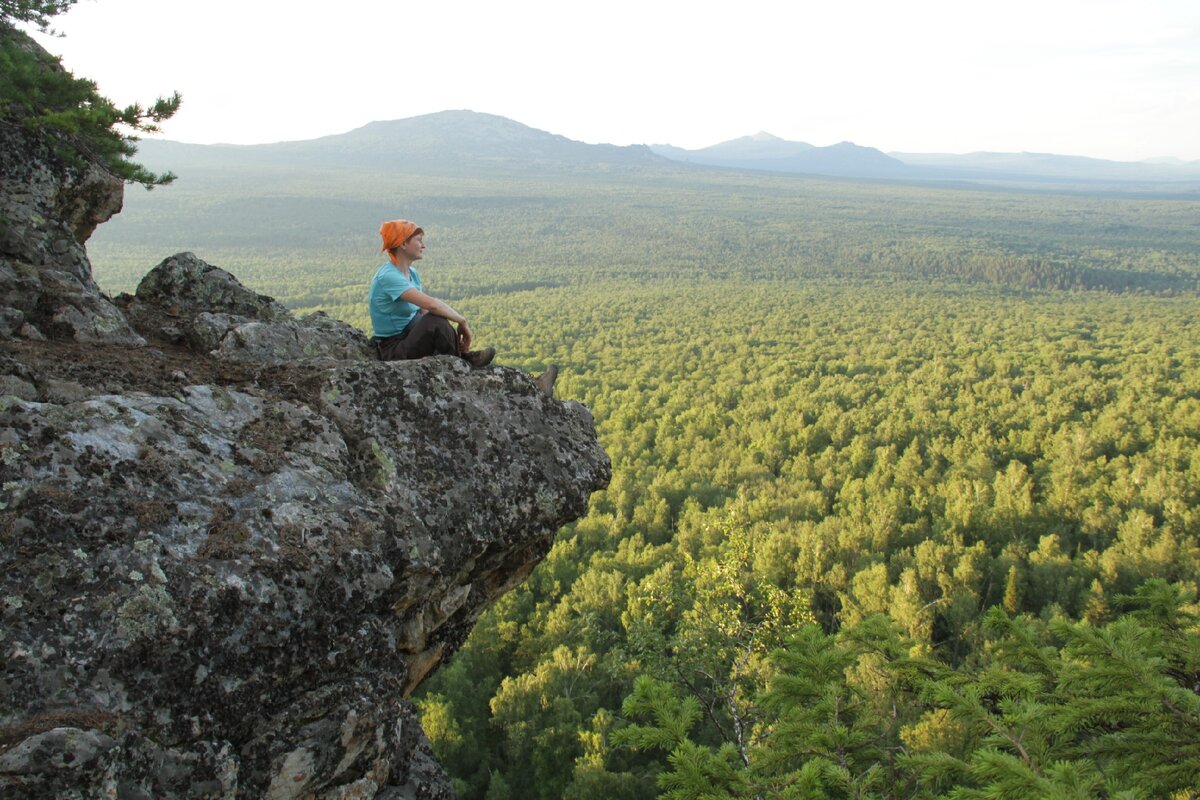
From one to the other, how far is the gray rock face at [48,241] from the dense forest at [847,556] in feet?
15.8

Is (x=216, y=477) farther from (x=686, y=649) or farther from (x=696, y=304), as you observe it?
(x=696, y=304)

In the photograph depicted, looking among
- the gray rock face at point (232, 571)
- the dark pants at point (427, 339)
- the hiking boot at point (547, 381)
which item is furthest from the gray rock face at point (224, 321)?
the hiking boot at point (547, 381)

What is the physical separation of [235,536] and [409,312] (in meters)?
2.87

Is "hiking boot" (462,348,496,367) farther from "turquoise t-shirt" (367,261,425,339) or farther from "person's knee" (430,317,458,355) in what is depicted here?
"turquoise t-shirt" (367,261,425,339)

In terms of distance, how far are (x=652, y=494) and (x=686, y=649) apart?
894 inches

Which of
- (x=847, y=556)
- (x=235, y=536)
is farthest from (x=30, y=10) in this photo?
(x=847, y=556)

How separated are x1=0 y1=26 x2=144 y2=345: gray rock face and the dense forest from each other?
4.80m

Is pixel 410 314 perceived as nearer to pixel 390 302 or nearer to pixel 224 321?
pixel 390 302

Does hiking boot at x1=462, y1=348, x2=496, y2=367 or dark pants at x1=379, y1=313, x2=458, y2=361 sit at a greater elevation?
dark pants at x1=379, y1=313, x2=458, y2=361

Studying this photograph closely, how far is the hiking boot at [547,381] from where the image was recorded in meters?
5.71

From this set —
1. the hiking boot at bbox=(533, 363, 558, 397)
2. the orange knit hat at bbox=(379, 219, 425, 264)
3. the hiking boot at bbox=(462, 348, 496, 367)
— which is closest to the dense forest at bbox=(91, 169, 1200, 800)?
the hiking boot at bbox=(533, 363, 558, 397)

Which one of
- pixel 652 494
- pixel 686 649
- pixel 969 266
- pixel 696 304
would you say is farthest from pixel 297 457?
pixel 969 266

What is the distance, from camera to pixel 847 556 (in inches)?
1155

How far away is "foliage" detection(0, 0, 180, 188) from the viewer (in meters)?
5.72
